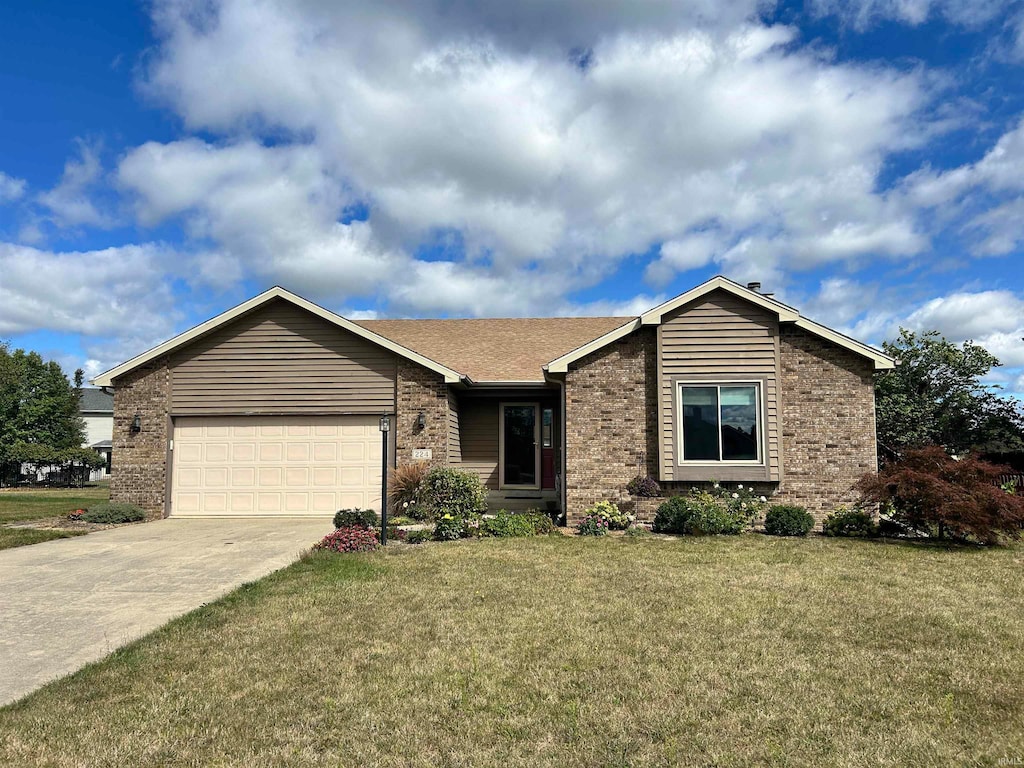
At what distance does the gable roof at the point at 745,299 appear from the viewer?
1173 centimetres

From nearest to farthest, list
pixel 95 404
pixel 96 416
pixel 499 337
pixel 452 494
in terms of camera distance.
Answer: pixel 452 494
pixel 499 337
pixel 96 416
pixel 95 404

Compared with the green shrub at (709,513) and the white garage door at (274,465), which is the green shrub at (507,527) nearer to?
the green shrub at (709,513)

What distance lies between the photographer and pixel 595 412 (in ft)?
40.2

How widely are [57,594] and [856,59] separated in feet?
47.6

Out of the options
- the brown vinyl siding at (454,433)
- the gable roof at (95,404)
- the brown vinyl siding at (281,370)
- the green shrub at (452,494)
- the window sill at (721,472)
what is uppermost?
the gable roof at (95,404)

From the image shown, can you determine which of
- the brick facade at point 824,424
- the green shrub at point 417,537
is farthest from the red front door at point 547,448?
the brick facade at point 824,424

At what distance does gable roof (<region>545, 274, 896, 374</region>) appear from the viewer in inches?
462

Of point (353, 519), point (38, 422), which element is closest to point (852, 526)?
point (353, 519)

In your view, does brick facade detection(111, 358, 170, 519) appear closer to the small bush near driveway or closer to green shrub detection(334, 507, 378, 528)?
green shrub detection(334, 507, 378, 528)

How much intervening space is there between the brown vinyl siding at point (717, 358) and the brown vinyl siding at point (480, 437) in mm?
5267

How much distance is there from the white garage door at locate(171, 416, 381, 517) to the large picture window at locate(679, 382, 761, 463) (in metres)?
6.94

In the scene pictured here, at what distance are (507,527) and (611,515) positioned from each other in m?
2.00

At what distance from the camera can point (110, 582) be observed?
779 cm

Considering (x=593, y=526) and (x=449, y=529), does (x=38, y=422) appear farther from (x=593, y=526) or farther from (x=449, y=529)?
(x=593, y=526)
